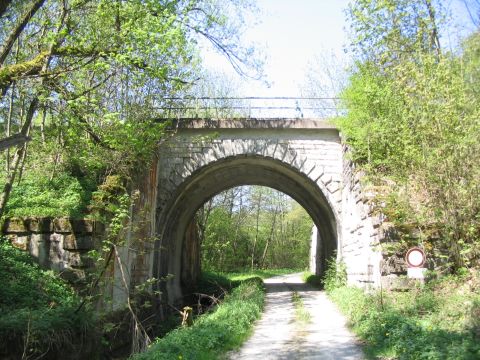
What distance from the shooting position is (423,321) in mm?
7492

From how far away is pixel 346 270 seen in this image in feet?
48.1

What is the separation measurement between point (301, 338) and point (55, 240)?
5.83 metres

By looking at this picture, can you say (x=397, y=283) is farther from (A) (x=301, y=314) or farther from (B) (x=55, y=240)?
(B) (x=55, y=240)

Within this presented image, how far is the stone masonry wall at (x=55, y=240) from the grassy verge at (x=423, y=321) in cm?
599

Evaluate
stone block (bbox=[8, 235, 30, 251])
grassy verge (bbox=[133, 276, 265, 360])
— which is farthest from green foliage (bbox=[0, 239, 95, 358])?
grassy verge (bbox=[133, 276, 265, 360])

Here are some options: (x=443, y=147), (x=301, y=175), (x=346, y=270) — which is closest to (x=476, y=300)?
(x=443, y=147)

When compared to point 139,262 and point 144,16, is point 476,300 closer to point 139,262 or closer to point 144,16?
point 144,16

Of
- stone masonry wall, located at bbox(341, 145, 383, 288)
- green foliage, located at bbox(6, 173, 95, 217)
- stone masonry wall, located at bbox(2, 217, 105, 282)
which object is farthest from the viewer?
green foliage, located at bbox(6, 173, 95, 217)

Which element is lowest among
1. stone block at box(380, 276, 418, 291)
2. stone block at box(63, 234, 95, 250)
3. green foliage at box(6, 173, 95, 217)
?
stone block at box(380, 276, 418, 291)

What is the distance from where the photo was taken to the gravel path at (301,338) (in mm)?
7258

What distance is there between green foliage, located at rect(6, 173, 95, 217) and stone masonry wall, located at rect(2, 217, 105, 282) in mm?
287

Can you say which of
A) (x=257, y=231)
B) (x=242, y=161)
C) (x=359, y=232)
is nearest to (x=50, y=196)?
(x=242, y=161)

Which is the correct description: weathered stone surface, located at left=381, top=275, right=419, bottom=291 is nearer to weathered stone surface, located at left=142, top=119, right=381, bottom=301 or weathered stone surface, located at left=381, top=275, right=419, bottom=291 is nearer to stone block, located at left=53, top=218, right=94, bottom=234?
weathered stone surface, located at left=142, top=119, right=381, bottom=301

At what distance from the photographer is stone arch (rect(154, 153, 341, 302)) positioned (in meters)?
15.5
